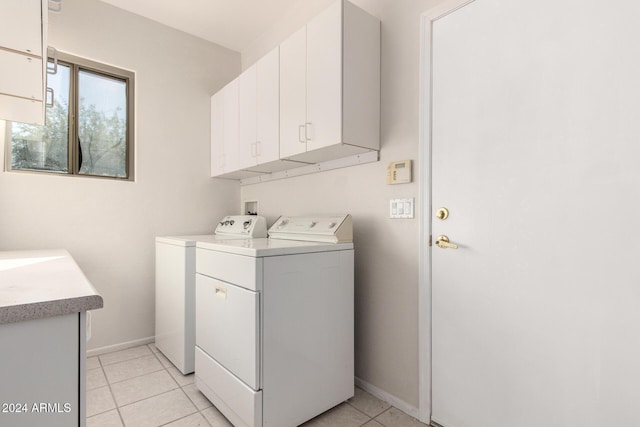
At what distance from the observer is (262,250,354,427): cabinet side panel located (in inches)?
62.5

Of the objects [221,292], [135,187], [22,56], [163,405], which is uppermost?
[22,56]

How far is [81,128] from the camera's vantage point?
258cm

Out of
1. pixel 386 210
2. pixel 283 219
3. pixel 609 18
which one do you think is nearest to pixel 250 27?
pixel 283 219

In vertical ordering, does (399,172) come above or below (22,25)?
below

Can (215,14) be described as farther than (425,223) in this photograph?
Yes

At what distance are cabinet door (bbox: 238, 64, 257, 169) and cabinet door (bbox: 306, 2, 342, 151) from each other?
0.68 m

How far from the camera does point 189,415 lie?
181 cm

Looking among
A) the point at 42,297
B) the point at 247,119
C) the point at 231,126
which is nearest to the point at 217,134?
the point at 231,126

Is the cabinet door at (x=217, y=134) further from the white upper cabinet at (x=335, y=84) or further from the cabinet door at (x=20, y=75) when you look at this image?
the cabinet door at (x=20, y=75)

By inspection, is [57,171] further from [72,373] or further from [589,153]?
[589,153]

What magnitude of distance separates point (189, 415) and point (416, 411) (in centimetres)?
126

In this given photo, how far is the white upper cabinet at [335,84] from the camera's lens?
71.1 inches

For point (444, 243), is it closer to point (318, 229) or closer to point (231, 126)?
point (318, 229)

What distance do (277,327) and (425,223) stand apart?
94 cm
